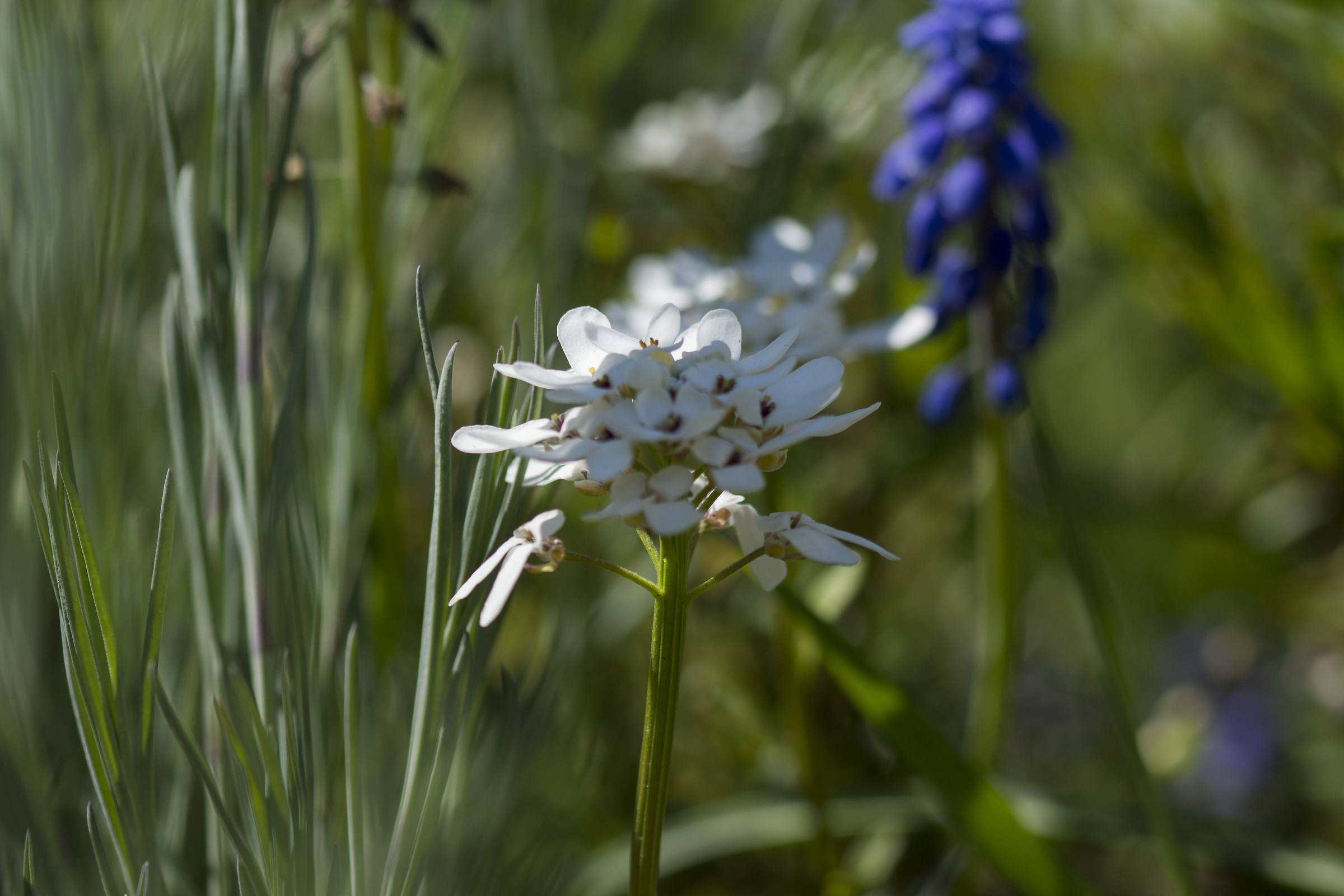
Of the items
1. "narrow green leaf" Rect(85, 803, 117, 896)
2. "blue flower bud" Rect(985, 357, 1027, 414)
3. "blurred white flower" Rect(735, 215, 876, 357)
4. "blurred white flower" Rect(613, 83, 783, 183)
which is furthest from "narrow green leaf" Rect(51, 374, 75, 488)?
"blurred white flower" Rect(613, 83, 783, 183)

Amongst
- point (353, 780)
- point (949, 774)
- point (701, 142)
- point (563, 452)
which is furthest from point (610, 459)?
point (701, 142)

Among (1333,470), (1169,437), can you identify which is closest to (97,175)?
(1333,470)

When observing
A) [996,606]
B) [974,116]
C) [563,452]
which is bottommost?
[563,452]

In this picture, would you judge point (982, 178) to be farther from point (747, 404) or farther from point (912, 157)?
point (747, 404)

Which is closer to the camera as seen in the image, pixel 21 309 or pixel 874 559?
pixel 21 309

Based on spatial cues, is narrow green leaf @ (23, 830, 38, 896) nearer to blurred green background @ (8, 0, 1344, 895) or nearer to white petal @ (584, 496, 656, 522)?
blurred green background @ (8, 0, 1344, 895)

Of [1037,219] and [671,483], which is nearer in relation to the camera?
[671,483]

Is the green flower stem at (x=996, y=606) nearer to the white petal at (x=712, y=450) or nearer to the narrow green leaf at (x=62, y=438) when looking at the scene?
the white petal at (x=712, y=450)

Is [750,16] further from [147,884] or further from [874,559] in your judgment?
[147,884]
